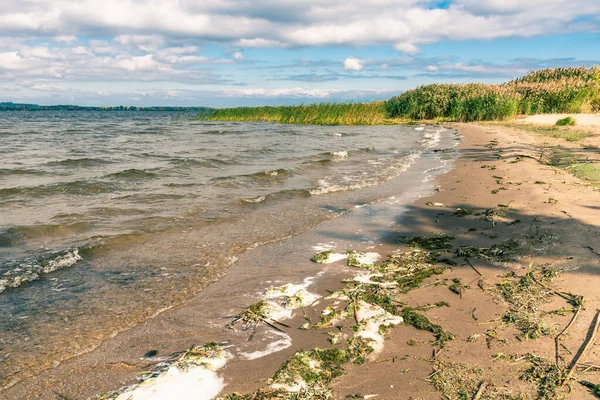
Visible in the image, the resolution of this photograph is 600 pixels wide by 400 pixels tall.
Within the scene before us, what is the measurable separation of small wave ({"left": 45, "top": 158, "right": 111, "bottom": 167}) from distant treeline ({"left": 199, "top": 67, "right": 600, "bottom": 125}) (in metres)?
29.9

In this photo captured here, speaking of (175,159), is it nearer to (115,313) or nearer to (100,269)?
(100,269)

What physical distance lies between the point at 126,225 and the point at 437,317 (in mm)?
6080

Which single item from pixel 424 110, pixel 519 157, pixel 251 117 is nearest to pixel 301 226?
pixel 519 157

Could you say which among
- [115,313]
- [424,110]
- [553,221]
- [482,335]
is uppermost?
[424,110]

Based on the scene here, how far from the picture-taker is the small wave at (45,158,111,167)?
49.4 ft

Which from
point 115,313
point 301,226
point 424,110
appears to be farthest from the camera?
point 424,110

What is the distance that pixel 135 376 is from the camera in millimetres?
3197

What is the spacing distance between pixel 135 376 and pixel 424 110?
43119 millimetres

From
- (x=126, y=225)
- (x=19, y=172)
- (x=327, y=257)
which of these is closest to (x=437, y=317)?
(x=327, y=257)

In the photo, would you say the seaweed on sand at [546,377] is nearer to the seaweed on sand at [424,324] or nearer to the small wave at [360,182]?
the seaweed on sand at [424,324]

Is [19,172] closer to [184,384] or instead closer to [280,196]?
[280,196]

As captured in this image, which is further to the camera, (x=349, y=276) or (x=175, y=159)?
(x=175, y=159)

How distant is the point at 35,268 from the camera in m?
5.54

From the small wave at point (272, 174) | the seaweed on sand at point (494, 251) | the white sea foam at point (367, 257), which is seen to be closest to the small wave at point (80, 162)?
the small wave at point (272, 174)
